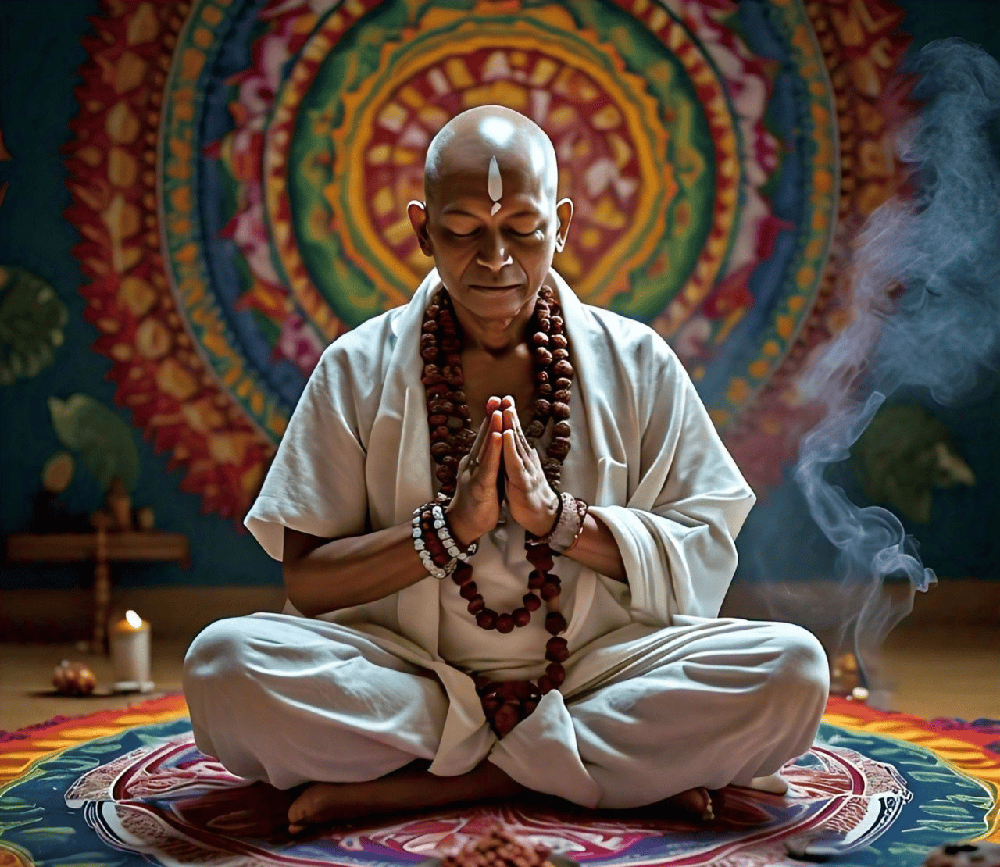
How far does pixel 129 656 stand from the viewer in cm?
456

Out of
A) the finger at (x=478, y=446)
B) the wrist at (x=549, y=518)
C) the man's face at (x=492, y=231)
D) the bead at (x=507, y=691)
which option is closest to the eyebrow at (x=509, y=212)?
the man's face at (x=492, y=231)

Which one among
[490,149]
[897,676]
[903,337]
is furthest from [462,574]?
[903,337]

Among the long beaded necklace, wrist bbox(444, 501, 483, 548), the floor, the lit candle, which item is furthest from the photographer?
the lit candle

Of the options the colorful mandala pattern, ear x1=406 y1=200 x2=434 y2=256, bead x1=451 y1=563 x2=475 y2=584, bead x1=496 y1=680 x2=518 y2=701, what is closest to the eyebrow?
ear x1=406 y1=200 x2=434 y2=256

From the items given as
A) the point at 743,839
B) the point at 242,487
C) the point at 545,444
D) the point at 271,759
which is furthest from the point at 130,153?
the point at 743,839

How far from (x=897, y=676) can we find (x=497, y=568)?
2.09m

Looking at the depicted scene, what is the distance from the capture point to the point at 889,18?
5.53m

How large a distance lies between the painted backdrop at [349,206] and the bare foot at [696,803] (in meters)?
2.71

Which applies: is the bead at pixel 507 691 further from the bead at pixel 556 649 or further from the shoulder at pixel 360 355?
the shoulder at pixel 360 355

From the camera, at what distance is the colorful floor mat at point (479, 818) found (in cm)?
276

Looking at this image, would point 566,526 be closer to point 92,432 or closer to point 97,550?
point 97,550

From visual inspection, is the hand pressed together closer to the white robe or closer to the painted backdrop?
the white robe

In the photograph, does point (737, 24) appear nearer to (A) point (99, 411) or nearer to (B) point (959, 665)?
(B) point (959, 665)

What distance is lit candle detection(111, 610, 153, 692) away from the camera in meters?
4.55
